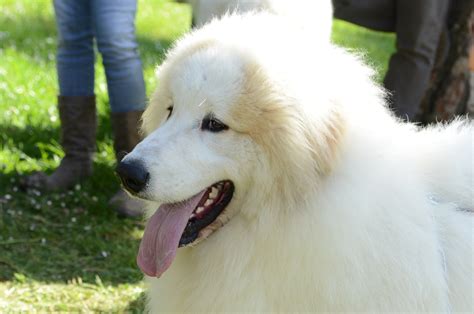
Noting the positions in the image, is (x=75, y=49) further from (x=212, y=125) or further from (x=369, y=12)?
(x=212, y=125)

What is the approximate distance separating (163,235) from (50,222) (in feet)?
7.32

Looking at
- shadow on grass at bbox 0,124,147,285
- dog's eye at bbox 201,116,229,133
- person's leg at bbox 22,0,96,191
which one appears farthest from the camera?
person's leg at bbox 22,0,96,191

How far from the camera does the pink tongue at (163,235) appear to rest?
8.02 ft

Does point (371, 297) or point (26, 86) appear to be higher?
point (371, 297)

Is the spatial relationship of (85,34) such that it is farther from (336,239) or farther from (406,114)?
(336,239)

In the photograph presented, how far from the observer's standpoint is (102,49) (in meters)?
4.50

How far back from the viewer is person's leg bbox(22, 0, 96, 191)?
15.5ft

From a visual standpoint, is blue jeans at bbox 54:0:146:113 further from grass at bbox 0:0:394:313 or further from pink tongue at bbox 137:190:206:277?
pink tongue at bbox 137:190:206:277

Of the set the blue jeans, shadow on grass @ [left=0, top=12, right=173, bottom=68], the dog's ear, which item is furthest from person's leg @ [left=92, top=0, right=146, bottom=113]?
shadow on grass @ [left=0, top=12, right=173, bottom=68]

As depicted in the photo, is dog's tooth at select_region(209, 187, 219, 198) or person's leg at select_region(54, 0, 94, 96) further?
person's leg at select_region(54, 0, 94, 96)

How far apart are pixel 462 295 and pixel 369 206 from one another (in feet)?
1.37

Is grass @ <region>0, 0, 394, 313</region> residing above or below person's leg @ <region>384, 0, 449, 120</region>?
below

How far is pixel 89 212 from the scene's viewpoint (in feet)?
15.4

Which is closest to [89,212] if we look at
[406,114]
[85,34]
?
[85,34]
